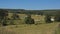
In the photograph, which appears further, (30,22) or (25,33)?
(30,22)

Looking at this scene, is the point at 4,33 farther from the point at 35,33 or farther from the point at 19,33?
the point at 35,33

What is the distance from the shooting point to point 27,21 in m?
38.6

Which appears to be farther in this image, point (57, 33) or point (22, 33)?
point (22, 33)

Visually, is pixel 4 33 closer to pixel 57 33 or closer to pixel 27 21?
pixel 57 33

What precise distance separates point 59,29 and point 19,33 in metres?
7.75

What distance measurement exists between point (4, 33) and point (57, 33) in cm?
757

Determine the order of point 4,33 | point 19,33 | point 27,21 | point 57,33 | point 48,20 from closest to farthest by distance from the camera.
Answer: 1. point 57,33
2. point 4,33
3. point 19,33
4. point 27,21
5. point 48,20

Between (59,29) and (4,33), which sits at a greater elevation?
(59,29)

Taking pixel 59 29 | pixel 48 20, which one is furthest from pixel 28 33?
pixel 48 20

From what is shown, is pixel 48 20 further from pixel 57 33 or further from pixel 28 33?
pixel 57 33

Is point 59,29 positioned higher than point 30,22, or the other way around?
point 59,29

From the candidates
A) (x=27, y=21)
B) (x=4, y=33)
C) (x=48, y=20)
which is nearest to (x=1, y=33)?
(x=4, y=33)

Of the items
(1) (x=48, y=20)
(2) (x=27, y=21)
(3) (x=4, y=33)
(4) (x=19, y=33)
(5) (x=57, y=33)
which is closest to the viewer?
(5) (x=57, y=33)

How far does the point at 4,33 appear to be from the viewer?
2084 centimetres
